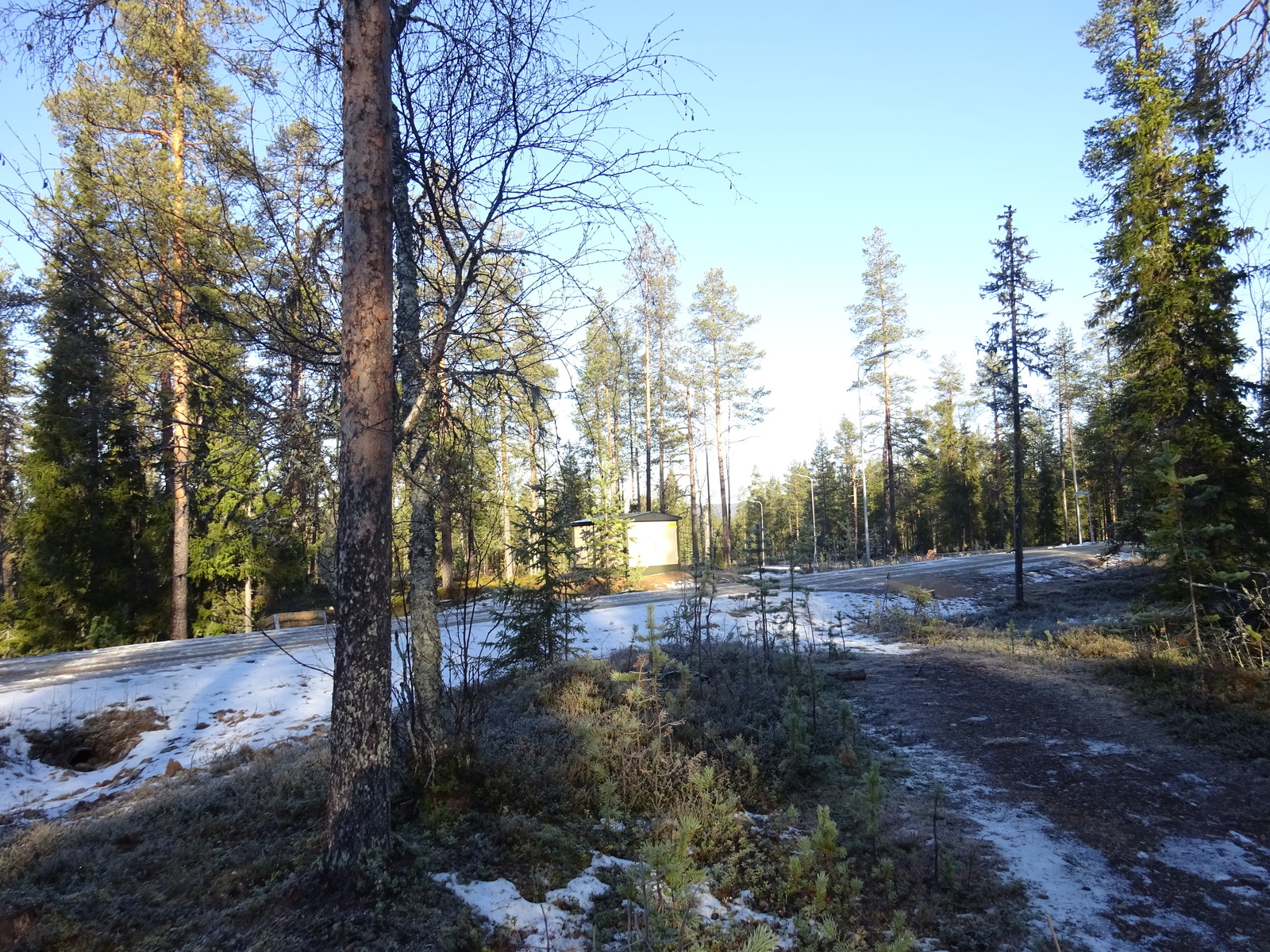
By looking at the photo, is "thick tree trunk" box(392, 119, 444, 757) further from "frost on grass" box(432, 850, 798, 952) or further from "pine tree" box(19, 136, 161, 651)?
"pine tree" box(19, 136, 161, 651)

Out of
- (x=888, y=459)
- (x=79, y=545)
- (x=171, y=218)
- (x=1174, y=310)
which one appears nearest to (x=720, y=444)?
(x=888, y=459)

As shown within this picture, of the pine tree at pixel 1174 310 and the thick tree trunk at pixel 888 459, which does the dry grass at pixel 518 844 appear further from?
the thick tree trunk at pixel 888 459

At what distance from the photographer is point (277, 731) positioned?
7.23 m

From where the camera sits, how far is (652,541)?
27.1 m

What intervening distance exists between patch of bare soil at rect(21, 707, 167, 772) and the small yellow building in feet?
58.3

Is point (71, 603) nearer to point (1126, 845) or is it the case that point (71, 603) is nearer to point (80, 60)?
point (80, 60)

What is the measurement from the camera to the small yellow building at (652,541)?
2564 centimetres

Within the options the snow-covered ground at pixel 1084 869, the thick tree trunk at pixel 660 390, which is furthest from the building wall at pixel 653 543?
the snow-covered ground at pixel 1084 869

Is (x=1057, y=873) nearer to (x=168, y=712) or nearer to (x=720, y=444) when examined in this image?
(x=168, y=712)

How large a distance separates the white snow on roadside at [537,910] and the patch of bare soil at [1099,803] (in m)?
2.82

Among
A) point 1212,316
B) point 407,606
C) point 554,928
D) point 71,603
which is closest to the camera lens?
point 554,928

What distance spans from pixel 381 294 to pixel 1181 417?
1588 centimetres

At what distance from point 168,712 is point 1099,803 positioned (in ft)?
31.9

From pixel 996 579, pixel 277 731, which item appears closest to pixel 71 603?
pixel 277 731
